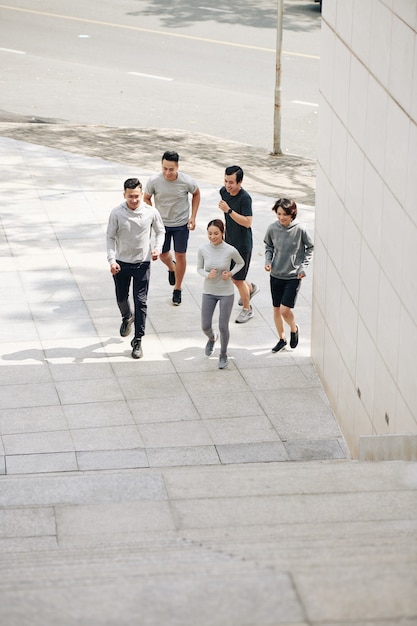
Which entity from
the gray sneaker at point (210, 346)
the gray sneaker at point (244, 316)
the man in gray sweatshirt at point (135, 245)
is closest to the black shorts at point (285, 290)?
the gray sneaker at point (210, 346)

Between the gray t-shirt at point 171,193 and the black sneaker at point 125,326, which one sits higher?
the gray t-shirt at point 171,193

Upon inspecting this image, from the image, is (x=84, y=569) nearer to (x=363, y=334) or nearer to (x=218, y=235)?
(x=363, y=334)

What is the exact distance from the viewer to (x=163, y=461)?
8422 millimetres

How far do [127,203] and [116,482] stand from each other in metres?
3.82

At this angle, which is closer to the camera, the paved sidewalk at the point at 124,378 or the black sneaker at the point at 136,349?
the paved sidewalk at the point at 124,378

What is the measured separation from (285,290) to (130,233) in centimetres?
158

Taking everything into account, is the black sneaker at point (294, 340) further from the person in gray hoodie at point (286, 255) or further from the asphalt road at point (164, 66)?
the asphalt road at point (164, 66)

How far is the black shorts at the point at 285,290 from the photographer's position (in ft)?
33.6

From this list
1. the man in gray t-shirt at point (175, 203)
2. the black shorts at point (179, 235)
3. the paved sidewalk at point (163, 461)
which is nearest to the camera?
the paved sidewalk at point (163, 461)

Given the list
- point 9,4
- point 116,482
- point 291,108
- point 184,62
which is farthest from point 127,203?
point 9,4

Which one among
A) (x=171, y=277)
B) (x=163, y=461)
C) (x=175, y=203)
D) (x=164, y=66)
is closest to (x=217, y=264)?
(x=175, y=203)

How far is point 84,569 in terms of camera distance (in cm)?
444

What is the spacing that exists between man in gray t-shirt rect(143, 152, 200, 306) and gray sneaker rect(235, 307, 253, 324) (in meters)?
0.73

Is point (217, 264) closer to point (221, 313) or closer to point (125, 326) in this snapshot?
point (221, 313)
